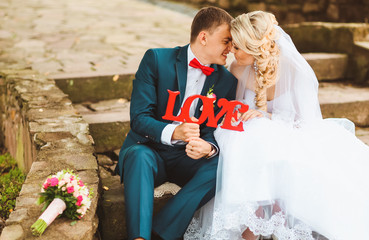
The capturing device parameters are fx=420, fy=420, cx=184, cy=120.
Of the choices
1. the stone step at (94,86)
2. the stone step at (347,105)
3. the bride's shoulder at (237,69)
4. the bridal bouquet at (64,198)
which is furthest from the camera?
the stone step at (94,86)

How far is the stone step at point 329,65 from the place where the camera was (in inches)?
181

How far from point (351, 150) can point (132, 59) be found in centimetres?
312

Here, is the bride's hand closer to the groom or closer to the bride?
the bride

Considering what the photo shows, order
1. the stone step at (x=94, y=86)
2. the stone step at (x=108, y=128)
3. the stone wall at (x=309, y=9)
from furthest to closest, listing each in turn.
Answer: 1. the stone wall at (x=309, y=9)
2. the stone step at (x=94, y=86)
3. the stone step at (x=108, y=128)

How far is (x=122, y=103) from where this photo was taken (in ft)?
13.7

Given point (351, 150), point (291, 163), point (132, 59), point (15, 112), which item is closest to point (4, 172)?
point (15, 112)

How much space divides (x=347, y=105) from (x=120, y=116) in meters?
2.11

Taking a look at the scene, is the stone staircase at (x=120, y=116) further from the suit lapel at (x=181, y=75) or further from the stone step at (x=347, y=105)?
the suit lapel at (x=181, y=75)

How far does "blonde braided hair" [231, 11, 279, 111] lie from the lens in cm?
264

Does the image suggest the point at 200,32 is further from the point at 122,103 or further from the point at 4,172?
the point at 4,172

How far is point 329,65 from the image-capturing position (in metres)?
4.66

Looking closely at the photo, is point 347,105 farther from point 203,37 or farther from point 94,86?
point 94,86

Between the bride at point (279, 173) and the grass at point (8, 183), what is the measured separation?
55.0 inches

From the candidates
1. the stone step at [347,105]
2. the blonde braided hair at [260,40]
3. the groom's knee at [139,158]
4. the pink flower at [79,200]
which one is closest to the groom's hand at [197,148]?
the groom's knee at [139,158]
